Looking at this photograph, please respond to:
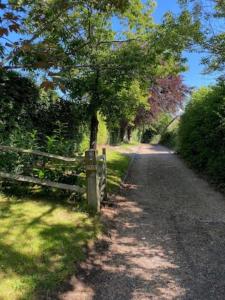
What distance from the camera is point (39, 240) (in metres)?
5.86

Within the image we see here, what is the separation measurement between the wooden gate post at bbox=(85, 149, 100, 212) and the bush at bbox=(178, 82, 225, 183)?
5.59 meters

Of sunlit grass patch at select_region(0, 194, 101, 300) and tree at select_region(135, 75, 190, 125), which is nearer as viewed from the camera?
sunlit grass patch at select_region(0, 194, 101, 300)

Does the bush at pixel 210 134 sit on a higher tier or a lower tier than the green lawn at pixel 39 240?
higher

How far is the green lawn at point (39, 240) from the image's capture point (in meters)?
4.60

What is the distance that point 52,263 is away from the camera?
5199 millimetres

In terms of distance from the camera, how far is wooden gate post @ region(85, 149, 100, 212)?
7.65 meters

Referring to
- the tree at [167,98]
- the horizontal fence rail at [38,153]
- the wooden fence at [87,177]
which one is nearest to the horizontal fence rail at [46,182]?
the wooden fence at [87,177]

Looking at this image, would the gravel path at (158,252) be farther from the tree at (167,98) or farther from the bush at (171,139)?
the tree at (167,98)

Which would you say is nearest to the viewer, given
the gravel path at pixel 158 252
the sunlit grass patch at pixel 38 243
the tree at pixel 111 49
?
the sunlit grass patch at pixel 38 243

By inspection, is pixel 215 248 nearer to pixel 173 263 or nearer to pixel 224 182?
pixel 173 263

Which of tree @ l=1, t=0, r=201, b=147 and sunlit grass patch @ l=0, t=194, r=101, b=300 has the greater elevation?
tree @ l=1, t=0, r=201, b=147

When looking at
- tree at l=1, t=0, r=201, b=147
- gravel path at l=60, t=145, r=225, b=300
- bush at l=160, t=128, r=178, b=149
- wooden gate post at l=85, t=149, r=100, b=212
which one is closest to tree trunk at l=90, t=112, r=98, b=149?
tree at l=1, t=0, r=201, b=147

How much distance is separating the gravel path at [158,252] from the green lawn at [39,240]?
27 cm

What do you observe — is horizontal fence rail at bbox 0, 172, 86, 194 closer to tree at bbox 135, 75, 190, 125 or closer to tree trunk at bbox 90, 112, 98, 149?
tree trunk at bbox 90, 112, 98, 149
